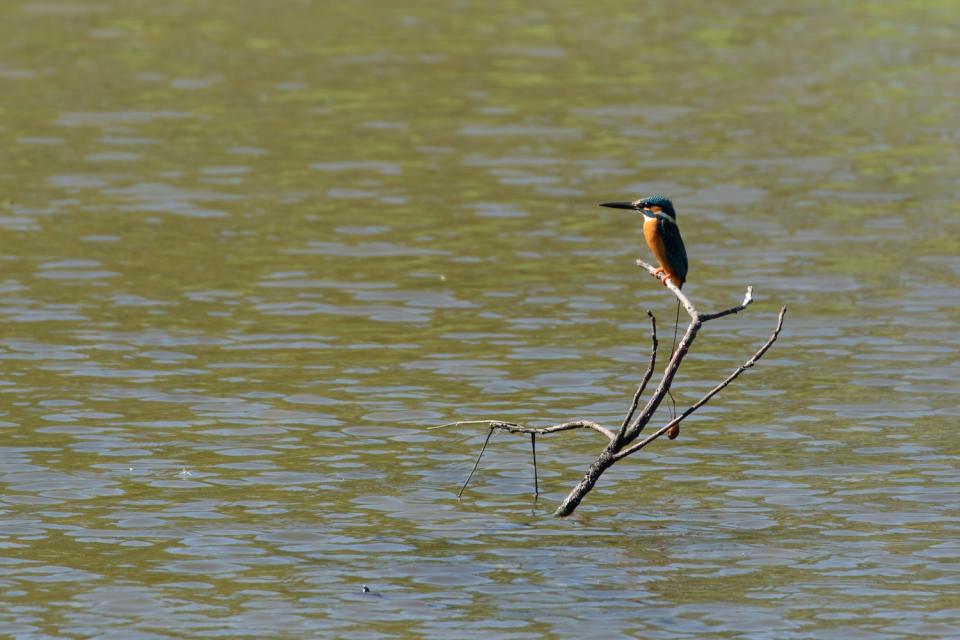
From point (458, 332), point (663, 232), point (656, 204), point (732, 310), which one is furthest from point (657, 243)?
point (458, 332)

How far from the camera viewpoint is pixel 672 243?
35.4 feet

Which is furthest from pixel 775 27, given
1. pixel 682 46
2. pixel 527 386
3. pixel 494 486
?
pixel 494 486

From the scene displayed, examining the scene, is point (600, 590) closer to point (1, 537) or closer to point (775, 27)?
point (1, 537)

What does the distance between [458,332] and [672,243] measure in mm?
A: 4619

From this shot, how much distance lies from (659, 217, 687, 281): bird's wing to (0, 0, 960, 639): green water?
4.86 feet

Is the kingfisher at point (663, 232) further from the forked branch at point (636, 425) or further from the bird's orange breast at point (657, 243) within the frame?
the forked branch at point (636, 425)

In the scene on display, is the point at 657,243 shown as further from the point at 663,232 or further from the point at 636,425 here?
the point at 636,425

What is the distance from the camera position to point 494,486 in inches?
458

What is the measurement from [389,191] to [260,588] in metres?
10.8

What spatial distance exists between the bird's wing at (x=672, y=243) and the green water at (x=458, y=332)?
1.48m

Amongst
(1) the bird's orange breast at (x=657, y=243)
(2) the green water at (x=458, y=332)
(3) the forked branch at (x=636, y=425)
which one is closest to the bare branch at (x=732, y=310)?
(3) the forked branch at (x=636, y=425)

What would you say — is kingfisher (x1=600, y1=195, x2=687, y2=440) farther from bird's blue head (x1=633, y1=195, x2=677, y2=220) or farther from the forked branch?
the forked branch

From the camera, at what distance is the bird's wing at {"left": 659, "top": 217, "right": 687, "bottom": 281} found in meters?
10.8

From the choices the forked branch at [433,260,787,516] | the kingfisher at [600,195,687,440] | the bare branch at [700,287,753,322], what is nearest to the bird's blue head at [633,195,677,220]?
the kingfisher at [600,195,687,440]
